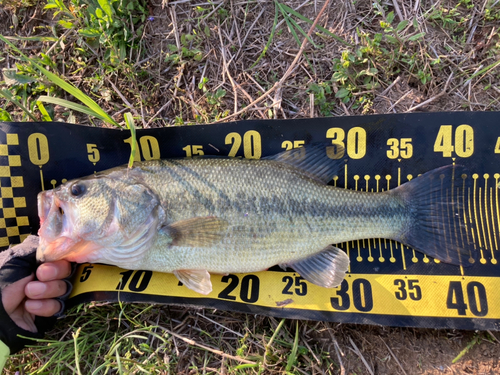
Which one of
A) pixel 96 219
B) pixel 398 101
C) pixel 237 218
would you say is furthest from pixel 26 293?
pixel 398 101

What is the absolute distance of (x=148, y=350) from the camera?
238 cm

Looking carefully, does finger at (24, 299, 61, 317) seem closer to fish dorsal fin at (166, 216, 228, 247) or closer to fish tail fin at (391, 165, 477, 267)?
fish dorsal fin at (166, 216, 228, 247)

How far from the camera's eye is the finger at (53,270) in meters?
2.33

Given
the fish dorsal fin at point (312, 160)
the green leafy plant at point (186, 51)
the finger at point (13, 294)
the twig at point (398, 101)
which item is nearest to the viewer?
the finger at point (13, 294)

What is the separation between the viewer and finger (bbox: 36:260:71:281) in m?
2.33

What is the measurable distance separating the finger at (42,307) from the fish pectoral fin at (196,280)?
100 centimetres

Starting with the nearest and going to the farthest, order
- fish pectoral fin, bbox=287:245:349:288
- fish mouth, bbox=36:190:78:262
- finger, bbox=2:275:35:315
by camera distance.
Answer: fish mouth, bbox=36:190:78:262 → finger, bbox=2:275:35:315 → fish pectoral fin, bbox=287:245:349:288

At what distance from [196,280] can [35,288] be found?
1229 millimetres

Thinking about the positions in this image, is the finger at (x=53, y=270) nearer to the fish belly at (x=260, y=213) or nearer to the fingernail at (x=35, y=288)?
the fingernail at (x=35, y=288)

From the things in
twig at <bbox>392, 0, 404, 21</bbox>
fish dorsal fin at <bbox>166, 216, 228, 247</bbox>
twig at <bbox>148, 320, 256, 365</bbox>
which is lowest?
twig at <bbox>148, 320, 256, 365</bbox>

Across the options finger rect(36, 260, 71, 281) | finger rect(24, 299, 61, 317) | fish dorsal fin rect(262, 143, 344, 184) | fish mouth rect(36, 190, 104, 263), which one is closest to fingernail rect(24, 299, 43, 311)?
finger rect(24, 299, 61, 317)

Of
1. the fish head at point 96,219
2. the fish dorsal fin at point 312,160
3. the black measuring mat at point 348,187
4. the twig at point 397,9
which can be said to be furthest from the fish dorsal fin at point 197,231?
the twig at point 397,9

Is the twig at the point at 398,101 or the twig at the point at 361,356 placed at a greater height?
the twig at the point at 398,101

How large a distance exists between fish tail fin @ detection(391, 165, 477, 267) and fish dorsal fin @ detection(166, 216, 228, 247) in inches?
57.8
